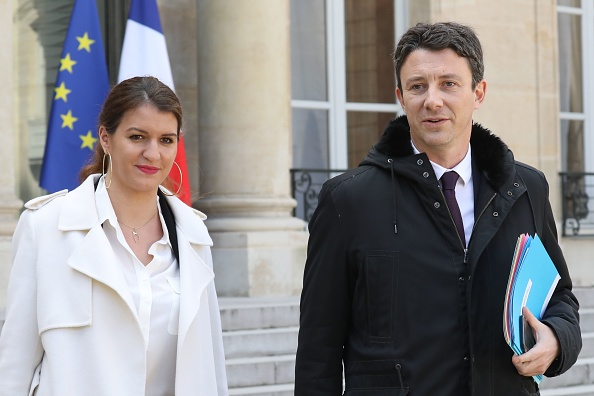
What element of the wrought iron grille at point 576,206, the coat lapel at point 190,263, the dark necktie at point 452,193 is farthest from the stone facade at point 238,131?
the dark necktie at point 452,193

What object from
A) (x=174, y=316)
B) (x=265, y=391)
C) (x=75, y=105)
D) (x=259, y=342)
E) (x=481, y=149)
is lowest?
(x=265, y=391)

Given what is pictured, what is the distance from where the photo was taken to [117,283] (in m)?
3.36

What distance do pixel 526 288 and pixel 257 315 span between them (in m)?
5.16

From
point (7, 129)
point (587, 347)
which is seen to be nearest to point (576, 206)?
point (587, 347)

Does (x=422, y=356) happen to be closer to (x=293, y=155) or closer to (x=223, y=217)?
(x=223, y=217)

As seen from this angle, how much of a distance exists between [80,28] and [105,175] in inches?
202

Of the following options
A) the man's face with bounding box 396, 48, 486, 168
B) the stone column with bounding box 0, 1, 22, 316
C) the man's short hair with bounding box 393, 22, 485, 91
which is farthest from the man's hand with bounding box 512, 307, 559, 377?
the stone column with bounding box 0, 1, 22, 316

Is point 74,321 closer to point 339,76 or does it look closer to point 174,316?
point 174,316

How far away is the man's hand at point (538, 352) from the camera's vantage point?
3008mm

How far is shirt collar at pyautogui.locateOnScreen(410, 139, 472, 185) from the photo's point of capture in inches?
127

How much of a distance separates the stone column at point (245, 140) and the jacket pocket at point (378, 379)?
6.20m

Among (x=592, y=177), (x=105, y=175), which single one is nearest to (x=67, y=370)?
(x=105, y=175)

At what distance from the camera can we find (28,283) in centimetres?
337

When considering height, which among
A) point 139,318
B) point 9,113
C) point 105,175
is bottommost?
point 139,318
